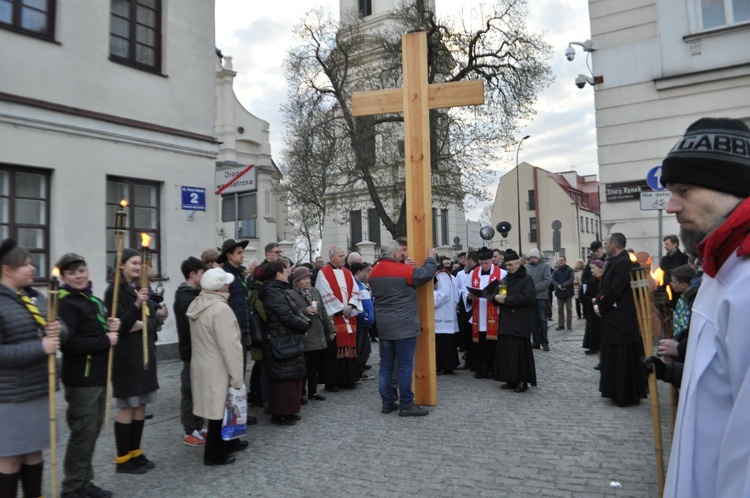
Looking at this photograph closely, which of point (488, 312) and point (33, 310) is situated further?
point (488, 312)

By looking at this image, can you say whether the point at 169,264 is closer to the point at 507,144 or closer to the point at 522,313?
the point at 522,313

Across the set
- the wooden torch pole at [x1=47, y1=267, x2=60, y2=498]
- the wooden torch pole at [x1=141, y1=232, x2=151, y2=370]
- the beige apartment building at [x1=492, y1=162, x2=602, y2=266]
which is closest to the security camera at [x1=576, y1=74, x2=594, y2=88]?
the wooden torch pole at [x1=141, y1=232, x2=151, y2=370]

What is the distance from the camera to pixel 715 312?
1571mm

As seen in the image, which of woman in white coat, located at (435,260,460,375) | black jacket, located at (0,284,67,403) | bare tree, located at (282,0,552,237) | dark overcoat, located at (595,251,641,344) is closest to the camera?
black jacket, located at (0,284,67,403)

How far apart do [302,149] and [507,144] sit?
879cm

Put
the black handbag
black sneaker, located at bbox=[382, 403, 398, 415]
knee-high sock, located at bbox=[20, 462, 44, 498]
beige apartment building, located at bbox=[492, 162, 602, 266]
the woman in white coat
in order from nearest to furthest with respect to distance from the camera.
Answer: knee-high sock, located at bbox=[20, 462, 44, 498] < the black handbag < black sneaker, located at bbox=[382, 403, 398, 415] < the woman in white coat < beige apartment building, located at bbox=[492, 162, 602, 266]

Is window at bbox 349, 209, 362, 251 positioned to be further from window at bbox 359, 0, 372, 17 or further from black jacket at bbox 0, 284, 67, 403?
black jacket at bbox 0, 284, 67, 403

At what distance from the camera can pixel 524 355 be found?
28.2 ft

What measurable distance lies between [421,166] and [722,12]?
8.77 m

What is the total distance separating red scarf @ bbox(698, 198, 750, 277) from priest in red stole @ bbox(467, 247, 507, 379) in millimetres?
8160

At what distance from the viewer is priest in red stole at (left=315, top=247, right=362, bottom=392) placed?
9.10 m

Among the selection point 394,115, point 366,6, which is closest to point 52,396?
point 394,115

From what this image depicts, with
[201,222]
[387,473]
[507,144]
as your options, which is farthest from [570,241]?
[387,473]

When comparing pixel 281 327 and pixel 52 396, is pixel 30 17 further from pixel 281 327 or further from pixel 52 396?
pixel 52 396
